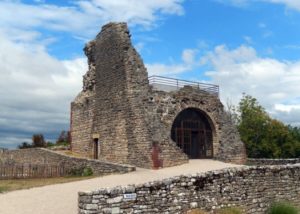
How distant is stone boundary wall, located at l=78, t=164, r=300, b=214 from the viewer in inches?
465

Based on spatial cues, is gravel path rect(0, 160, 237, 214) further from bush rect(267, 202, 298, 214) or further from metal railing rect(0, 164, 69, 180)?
bush rect(267, 202, 298, 214)

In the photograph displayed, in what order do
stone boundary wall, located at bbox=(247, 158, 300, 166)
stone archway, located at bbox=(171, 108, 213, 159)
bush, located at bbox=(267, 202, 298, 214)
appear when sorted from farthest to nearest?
stone archway, located at bbox=(171, 108, 213, 159), stone boundary wall, located at bbox=(247, 158, 300, 166), bush, located at bbox=(267, 202, 298, 214)

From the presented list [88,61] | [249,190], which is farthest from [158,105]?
[249,190]

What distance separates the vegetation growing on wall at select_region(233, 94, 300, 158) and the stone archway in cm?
1412

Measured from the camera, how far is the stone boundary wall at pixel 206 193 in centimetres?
1180

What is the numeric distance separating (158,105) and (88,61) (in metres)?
8.70

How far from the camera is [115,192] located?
38.8ft

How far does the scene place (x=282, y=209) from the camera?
591 inches

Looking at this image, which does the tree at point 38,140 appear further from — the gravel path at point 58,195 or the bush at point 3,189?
the bush at point 3,189

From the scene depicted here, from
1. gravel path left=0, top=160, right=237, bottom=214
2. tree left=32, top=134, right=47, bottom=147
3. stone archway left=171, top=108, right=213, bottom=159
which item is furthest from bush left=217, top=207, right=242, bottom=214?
tree left=32, top=134, right=47, bottom=147

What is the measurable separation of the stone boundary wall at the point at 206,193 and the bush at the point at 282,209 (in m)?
0.28

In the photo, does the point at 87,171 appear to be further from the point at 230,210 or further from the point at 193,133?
the point at 230,210

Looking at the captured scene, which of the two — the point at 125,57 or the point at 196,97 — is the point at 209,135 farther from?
the point at 125,57

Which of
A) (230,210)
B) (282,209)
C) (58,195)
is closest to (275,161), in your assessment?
(282,209)
